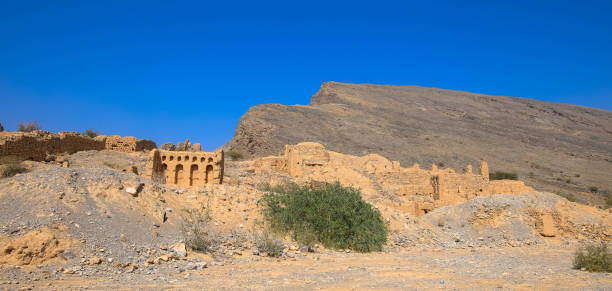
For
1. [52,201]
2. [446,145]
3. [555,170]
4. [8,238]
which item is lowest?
[8,238]

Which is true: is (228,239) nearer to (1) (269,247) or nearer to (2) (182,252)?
(1) (269,247)

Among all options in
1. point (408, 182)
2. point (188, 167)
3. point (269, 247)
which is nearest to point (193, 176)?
point (188, 167)

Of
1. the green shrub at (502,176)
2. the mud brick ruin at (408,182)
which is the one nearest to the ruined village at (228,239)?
the mud brick ruin at (408,182)

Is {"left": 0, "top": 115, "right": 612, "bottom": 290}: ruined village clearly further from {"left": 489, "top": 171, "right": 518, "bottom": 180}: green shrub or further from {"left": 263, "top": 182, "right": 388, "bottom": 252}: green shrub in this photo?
{"left": 489, "top": 171, "right": 518, "bottom": 180}: green shrub

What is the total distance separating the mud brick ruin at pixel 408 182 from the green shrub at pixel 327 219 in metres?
4.07

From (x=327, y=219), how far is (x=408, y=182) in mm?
11093

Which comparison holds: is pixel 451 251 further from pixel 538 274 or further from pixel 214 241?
pixel 214 241

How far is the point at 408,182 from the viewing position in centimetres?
2003

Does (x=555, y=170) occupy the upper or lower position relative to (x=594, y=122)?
lower

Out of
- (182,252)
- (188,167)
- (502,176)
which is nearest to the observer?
(182,252)

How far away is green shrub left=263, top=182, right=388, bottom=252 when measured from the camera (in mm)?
9781

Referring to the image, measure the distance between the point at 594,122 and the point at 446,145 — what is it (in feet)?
132

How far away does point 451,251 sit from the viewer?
10.9 metres

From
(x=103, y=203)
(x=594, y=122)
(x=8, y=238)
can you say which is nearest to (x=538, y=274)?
(x=103, y=203)
